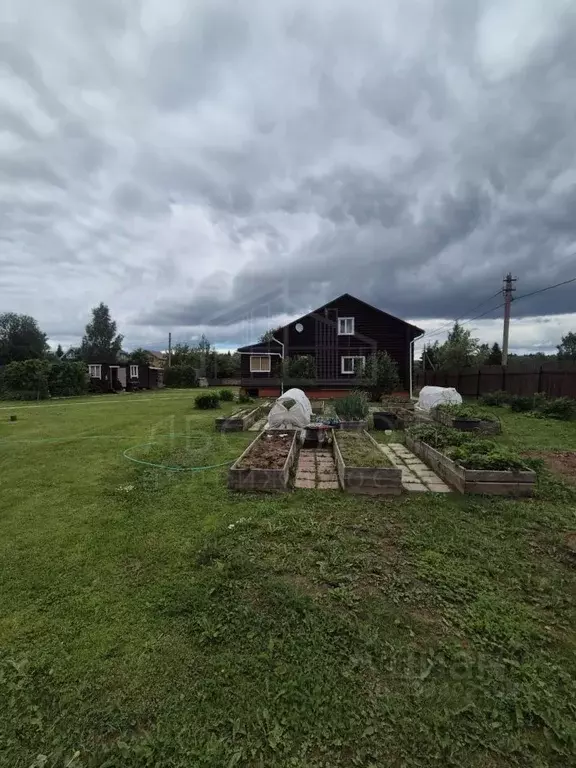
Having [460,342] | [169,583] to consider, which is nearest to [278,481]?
[169,583]

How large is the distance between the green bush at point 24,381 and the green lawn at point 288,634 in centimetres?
2005

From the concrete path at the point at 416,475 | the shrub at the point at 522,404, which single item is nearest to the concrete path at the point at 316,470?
the concrete path at the point at 416,475

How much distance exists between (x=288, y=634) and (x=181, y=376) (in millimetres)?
36225

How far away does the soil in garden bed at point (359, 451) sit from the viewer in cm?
501

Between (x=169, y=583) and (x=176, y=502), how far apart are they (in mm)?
1758

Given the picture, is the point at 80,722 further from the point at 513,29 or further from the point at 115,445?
the point at 513,29

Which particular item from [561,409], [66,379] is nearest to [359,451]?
[561,409]

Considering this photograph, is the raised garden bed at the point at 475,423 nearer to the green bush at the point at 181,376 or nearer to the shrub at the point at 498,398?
the shrub at the point at 498,398

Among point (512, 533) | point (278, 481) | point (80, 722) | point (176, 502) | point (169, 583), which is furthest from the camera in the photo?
point (278, 481)

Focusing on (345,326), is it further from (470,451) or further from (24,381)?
(24,381)

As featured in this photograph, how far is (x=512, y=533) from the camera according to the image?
3.62m

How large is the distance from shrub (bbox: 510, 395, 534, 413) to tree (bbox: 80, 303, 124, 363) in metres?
40.7

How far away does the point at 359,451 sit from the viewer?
19.1ft

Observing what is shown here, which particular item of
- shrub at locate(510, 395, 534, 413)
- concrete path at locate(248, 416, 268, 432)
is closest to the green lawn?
concrete path at locate(248, 416, 268, 432)
